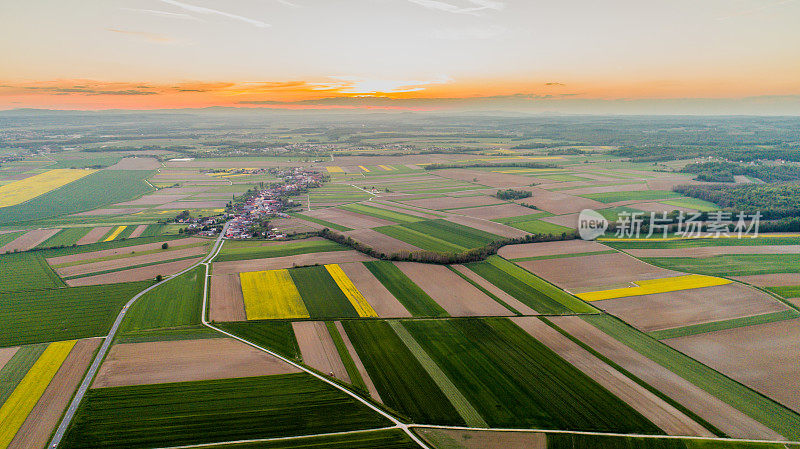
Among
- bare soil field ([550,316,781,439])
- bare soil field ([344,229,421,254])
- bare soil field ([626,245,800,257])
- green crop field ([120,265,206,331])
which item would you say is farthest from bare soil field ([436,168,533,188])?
green crop field ([120,265,206,331])

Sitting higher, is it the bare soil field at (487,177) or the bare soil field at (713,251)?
the bare soil field at (487,177)

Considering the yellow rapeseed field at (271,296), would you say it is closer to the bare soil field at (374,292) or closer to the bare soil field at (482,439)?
the bare soil field at (374,292)

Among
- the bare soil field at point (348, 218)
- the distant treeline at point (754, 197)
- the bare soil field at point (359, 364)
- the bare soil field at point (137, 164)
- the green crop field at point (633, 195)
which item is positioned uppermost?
the distant treeline at point (754, 197)

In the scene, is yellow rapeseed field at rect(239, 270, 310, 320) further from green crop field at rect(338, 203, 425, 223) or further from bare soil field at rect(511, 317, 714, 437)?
green crop field at rect(338, 203, 425, 223)

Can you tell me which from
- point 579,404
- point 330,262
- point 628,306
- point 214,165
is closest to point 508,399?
point 579,404

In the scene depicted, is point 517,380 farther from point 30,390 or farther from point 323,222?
point 323,222

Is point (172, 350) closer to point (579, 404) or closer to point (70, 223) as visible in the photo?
point (579, 404)

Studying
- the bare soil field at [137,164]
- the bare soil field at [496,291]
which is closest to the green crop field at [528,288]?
the bare soil field at [496,291]
